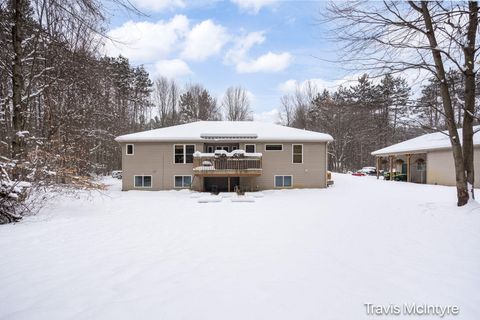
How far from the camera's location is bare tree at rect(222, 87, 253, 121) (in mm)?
34103

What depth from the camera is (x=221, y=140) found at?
49.5ft

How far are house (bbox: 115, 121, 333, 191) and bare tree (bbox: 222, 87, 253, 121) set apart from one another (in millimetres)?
18837

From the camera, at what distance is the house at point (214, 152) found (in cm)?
1504

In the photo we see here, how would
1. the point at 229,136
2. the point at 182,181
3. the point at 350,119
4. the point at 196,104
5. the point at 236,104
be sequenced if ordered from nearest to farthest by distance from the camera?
the point at 229,136 < the point at 182,181 < the point at 350,119 < the point at 196,104 < the point at 236,104

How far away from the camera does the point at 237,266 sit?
380 centimetres

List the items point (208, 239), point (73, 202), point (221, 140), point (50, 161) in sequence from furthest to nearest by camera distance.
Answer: point (221, 140)
point (73, 202)
point (50, 161)
point (208, 239)

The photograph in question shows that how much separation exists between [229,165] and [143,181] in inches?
227

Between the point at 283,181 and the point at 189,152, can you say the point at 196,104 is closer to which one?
the point at 189,152

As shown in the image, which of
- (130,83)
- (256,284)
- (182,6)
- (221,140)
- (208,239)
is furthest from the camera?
(130,83)

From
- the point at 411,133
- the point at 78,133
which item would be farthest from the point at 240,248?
the point at 411,133

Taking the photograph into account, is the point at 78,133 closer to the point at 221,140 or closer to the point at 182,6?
the point at 221,140

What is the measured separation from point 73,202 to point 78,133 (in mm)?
7841

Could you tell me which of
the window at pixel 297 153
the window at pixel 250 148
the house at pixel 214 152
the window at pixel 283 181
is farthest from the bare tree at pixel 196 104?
the window at pixel 283 181

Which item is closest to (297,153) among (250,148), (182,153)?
(250,148)
